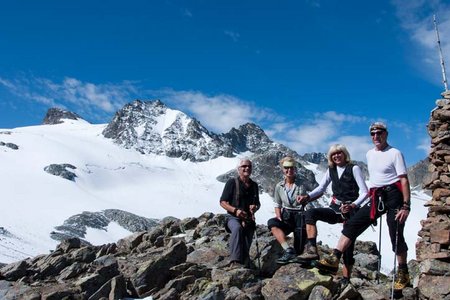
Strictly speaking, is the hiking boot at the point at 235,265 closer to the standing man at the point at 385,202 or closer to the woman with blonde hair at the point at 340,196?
the woman with blonde hair at the point at 340,196

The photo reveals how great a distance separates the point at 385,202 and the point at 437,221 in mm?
1317

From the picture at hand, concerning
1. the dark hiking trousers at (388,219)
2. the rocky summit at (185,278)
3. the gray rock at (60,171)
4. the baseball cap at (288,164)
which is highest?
the gray rock at (60,171)

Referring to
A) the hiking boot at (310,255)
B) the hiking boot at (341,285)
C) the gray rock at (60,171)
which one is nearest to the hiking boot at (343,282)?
the hiking boot at (341,285)

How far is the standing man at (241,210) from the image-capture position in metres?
12.7

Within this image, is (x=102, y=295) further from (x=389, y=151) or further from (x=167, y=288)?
(x=389, y=151)

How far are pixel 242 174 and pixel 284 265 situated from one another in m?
2.79

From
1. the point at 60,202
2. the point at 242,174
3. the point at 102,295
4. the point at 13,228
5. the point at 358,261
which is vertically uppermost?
the point at 60,202

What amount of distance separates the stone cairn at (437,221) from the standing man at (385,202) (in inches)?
21.0

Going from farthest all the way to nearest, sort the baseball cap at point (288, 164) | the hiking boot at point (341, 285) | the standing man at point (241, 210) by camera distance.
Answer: the standing man at point (241, 210) → the baseball cap at point (288, 164) → the hiking boot at point (341, 285)

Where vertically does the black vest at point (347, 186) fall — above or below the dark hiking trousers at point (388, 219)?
above

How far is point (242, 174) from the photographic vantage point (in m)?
13.1

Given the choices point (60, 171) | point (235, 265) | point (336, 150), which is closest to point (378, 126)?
point (336, 150)

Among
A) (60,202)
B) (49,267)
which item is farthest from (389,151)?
(60,202)

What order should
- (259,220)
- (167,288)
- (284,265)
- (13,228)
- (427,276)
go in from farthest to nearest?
(259,220) → (13,228) → (167,288) → (284,265) → (427,276)
